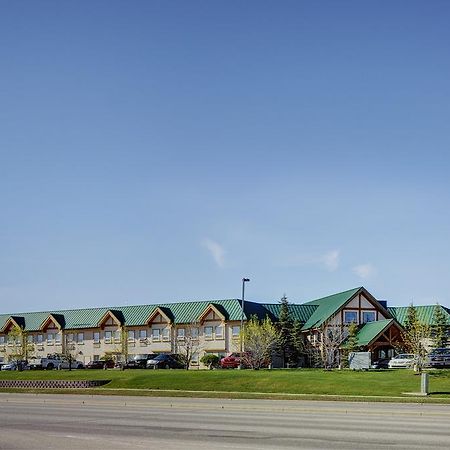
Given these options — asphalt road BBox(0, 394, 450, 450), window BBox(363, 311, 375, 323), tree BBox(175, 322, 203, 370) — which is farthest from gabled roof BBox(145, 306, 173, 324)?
asphalt road BBox(0, 394, 450, 450)

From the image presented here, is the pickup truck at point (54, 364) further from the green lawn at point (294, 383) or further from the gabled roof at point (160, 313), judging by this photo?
the green lawn at point (294, 383)

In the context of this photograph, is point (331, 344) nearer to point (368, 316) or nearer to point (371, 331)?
point (371, 331)

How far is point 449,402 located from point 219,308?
48.7 m

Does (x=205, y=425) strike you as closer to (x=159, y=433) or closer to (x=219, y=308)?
(x=159, y=433)

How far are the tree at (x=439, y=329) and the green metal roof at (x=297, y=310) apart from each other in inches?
694

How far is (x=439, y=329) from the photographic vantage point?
66.1m

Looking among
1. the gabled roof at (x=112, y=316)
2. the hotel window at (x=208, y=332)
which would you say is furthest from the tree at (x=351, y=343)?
the gabled roof at (x=112, y=316)

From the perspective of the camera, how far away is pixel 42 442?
17.9 meters

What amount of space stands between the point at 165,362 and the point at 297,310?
20534 millimetres

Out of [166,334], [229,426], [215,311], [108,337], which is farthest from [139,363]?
[229,426]

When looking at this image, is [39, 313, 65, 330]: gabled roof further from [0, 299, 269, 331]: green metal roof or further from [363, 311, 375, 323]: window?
[363, 311, 375, 323]: window

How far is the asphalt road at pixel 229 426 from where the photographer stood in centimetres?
1742

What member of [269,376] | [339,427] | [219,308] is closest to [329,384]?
[269,376]

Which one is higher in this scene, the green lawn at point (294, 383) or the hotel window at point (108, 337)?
the hotel window at point (108, 337)
